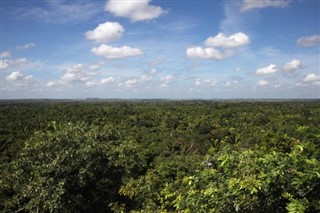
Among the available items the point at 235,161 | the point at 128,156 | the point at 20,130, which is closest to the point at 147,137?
the point at 20,130

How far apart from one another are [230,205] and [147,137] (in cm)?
3816

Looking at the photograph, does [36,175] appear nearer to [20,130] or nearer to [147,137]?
[147,137]

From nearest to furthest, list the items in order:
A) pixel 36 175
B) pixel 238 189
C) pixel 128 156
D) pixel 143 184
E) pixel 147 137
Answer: pixel 238 189 < pixel 143 184 < pixel 36 175 < pixel 128 156 < pixel 147 137

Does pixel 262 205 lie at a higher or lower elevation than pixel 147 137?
higher

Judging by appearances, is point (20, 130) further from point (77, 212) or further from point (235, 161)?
point (235, 161)

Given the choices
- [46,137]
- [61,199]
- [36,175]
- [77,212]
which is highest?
[46,137]

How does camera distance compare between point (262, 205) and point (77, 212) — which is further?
point (77, 212)

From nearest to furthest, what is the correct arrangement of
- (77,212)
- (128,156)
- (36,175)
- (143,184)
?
(143,184), (36,175), (77,212), (128,156)

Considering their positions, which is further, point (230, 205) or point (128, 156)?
point (128, 156)

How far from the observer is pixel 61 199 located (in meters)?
14.9

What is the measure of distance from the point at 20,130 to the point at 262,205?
46005 mm

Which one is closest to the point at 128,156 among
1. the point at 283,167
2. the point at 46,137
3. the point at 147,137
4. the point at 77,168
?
the point at 77,168

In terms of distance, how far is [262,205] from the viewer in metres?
5.62

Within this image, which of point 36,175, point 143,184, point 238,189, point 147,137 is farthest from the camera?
point 147,137
